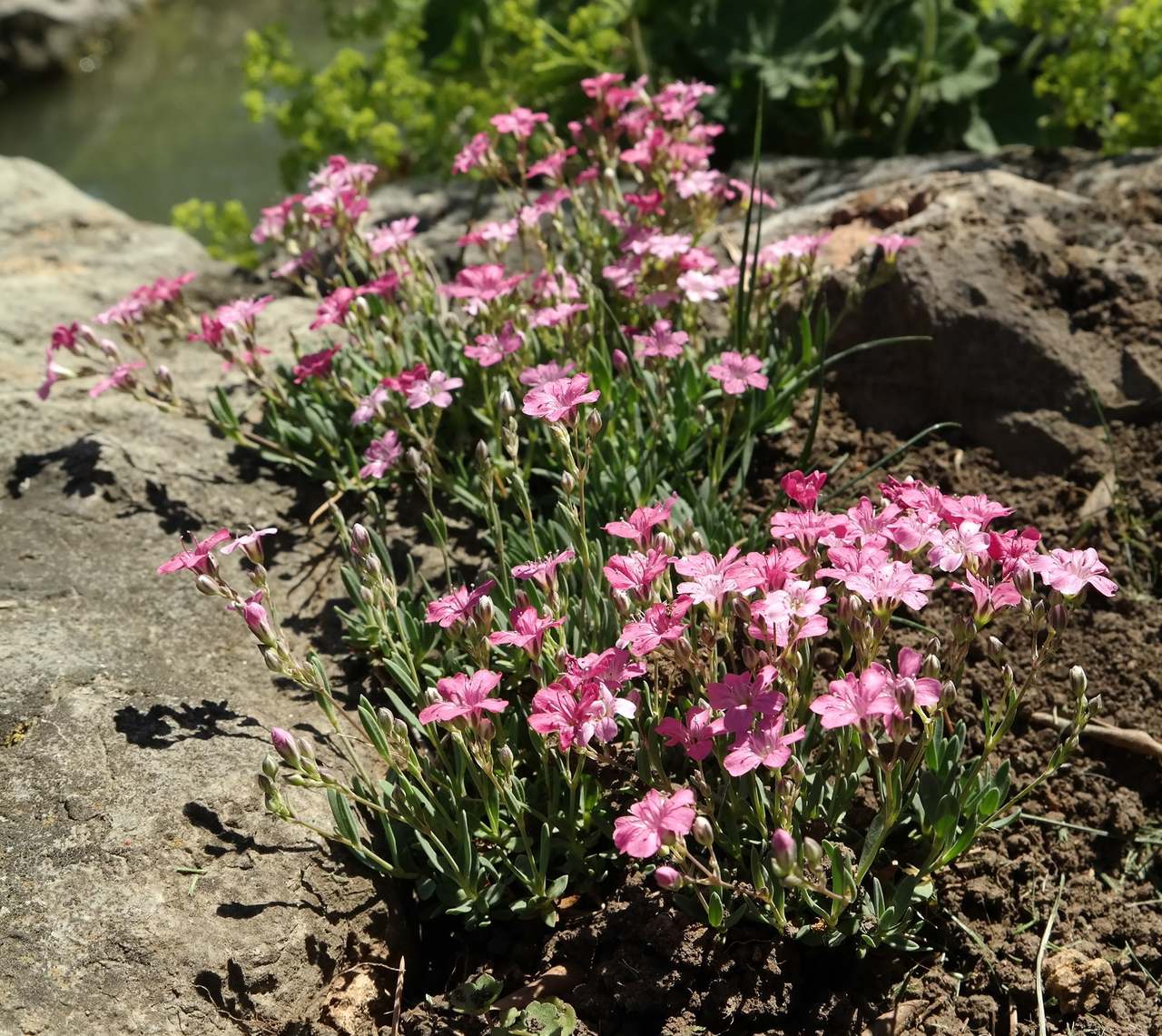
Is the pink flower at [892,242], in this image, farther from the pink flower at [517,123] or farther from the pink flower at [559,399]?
the pink flower at [559,399]

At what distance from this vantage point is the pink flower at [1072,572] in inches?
85.3

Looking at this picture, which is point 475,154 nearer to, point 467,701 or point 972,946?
point 467,701

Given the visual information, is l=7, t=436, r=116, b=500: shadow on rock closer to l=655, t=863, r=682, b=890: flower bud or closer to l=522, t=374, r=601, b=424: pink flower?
l=522, t=374, r=601, b=424: pink flower

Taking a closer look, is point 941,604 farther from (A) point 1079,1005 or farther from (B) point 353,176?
(B) point 353,176

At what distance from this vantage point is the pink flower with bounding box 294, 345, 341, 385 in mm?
3318

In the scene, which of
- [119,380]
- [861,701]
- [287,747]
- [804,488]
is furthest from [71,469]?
[861,701]

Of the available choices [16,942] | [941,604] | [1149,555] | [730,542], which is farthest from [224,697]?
[1149,555]

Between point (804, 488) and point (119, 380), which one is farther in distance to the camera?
point (119, 380)

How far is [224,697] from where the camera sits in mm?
Answer: 2852

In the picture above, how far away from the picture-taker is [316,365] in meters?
3.31

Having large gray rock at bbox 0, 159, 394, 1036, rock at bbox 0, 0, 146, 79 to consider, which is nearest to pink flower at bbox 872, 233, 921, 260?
large gray rock at bbox 0, 159, 394, 1036

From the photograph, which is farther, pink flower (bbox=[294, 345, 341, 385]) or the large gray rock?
pink flower (bbox=[294, 345, 341, 385])

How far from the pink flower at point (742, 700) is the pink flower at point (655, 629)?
0.13m

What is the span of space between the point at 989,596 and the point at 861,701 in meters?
0.40
